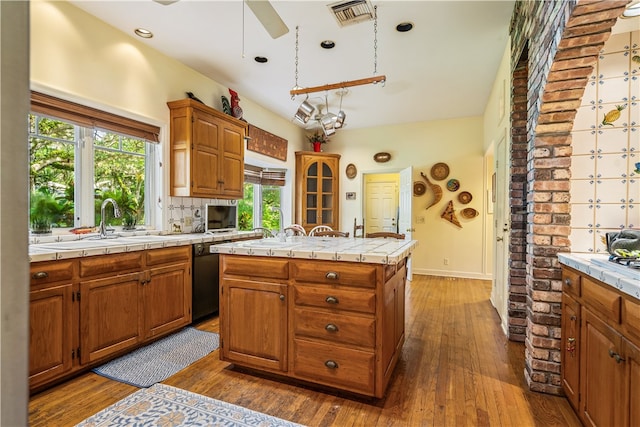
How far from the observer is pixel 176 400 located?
1.91 meters

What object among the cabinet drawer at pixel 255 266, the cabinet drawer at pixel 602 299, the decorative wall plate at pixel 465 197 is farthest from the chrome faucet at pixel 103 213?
the decorative wall plate at pixel 465 197

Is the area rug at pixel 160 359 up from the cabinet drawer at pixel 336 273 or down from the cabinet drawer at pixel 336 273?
down

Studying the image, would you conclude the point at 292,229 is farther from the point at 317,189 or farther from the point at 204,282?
the point at 317,189

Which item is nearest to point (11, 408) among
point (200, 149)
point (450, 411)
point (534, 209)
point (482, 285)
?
point (450, 411)

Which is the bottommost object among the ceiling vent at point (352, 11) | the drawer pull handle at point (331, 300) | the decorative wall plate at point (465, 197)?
the drawer pull handle at point (331, 300)

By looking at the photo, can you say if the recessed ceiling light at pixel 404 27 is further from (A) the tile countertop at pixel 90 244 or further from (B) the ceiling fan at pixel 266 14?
(A) the tile countertop at pixel 90 244

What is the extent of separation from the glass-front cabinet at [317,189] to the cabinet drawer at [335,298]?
3890mm

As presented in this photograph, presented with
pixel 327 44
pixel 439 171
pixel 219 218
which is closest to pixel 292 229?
pixel 219 218

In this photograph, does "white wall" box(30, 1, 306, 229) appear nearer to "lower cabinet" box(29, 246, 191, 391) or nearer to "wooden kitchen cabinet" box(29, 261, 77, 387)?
"lower cabinet" box(29, 246, 191, 391)

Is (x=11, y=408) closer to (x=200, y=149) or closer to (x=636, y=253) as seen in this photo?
(x=636, y=253)

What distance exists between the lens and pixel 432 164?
5.68 m

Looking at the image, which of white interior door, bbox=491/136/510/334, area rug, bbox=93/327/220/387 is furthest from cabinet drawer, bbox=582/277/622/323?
area rug, bbox=93/327/220/387

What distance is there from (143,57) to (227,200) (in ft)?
6.00

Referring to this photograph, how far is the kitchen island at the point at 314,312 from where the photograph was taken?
183cm
